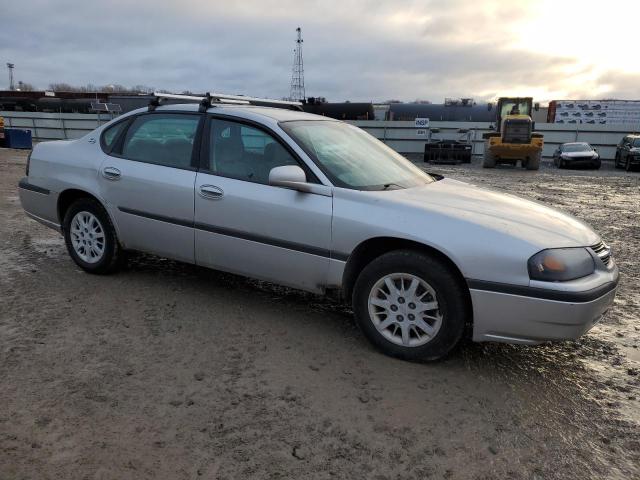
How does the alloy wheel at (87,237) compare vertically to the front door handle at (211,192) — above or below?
below

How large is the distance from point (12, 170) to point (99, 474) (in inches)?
531

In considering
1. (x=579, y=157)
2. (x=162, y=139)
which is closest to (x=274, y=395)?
(x=162, y=139)

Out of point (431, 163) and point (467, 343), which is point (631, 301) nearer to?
point (467, 343)

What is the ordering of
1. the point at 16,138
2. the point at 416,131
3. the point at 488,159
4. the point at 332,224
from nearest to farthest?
the point at 332,224 < the point at 16,138 < the point at 488,159 < the point at 416,131

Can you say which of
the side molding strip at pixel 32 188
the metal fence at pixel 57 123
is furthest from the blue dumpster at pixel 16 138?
the side molding strip at pixel 32 188

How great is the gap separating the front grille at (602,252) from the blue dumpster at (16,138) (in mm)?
23132

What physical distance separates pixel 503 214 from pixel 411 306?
853mm

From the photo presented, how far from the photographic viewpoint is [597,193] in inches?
522

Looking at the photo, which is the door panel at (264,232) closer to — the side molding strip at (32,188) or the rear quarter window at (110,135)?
the rear quarter window at (110,135)

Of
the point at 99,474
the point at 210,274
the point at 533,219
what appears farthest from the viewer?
the point at 210,274

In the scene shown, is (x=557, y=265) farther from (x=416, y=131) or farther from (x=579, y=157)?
(x=416, y=131)

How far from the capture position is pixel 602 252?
3.35m

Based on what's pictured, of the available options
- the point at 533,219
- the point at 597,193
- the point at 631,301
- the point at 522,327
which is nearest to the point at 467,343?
the point at 522,327

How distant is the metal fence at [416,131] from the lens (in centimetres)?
2642
